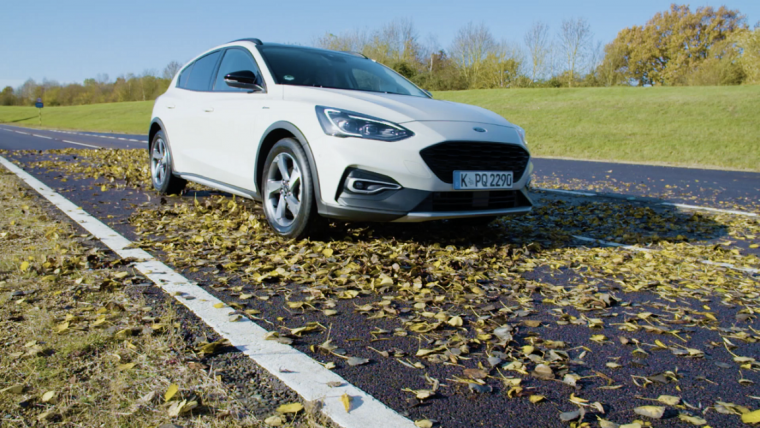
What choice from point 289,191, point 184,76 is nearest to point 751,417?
point 289,191

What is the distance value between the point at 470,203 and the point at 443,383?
2460 mm

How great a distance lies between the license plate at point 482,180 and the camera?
178 inches

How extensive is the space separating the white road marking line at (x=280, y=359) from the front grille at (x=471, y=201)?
1.81 m

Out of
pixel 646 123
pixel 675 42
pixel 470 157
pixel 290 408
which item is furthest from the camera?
pixel 675 42

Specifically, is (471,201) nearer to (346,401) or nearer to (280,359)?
(280,359)

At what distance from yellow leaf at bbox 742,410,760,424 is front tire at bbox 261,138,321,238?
3.22 meters

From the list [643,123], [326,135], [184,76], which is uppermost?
[184,76]

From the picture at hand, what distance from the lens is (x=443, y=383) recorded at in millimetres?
2363

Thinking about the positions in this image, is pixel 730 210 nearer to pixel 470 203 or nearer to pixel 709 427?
pixel 470 203

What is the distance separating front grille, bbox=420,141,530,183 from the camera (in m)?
4.43

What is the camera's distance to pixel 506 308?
3.36 m

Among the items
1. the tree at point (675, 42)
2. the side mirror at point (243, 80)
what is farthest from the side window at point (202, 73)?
the tree at point (675, 42)

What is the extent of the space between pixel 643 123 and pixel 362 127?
2633 cm

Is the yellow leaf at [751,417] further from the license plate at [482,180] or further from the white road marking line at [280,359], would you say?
the license plate at [482,180]
